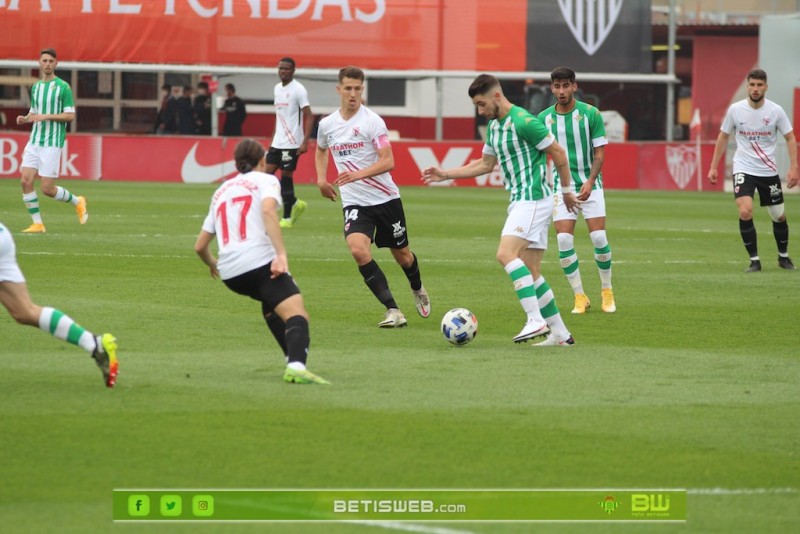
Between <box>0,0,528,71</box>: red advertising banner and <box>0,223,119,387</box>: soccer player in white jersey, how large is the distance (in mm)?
28644

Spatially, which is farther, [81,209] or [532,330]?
[81,209]

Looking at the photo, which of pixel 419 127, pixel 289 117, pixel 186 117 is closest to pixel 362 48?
pixel 186 117

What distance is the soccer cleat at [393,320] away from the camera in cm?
1170

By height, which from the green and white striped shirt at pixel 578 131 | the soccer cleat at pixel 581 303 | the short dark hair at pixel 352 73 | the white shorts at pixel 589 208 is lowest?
the soccer cleat at pixel 581 303

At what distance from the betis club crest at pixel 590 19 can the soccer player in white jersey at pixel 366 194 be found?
2604 centimetres

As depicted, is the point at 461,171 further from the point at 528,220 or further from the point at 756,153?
the point at 756,153

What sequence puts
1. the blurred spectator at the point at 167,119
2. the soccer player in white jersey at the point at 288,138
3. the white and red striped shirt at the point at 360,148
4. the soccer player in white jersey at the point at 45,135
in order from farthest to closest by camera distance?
1. the blurred spectator at the point at 167,119
2. the soccer player in white jersey at the point at 288,138
3. the soccer player in white jersey at the point at 45,135
4. the white and red striped shirt at the point at 360,148

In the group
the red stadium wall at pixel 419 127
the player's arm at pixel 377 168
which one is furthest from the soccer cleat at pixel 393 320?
the red stadium wall at pixel 419 127

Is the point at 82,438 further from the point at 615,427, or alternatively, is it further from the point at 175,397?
the point at 615,427

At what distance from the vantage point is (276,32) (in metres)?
Answer: 36.7

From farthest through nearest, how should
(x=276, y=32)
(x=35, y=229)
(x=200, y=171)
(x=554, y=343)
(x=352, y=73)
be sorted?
(x=276, y=32) < (x=200, y=171) < (x=35, y=229) < (x=352, y=73) < (x=554, y=343)

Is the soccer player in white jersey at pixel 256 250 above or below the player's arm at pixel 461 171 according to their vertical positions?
below

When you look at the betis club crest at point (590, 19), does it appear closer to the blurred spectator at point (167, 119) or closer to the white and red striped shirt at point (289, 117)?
the blurred spectator at point (167, 119)

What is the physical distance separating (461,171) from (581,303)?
270 centimetres
